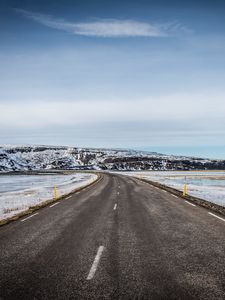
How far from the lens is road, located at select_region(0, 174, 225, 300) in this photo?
5.52 metres

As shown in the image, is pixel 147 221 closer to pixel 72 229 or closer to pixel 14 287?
pixel 72 229

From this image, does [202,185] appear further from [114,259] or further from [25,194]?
[114,259]

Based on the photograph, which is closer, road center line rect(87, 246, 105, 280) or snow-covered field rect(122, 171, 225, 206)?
road center line rect(87, 246, 105, 280)

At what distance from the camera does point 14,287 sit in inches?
225

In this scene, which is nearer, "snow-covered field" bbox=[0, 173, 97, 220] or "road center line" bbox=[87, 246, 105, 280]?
"road center line" bbox=[87, 246, 105, 280]

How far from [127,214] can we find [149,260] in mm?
7308

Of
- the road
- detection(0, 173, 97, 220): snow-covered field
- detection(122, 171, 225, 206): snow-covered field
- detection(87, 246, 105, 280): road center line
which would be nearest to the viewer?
the road

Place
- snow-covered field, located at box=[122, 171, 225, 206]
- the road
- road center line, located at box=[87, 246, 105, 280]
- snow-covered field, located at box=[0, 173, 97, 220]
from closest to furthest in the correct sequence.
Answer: the road → road center line, located at box=[87, 246, 105, 280] → snow-covered field, located at box=[0, 173, 97, 220] → snow-covered field, located at box=[122, 171, 225, 206]

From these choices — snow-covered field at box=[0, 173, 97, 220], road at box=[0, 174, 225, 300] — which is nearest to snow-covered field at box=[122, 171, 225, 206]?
road at box=[0, 174, 225, 300]

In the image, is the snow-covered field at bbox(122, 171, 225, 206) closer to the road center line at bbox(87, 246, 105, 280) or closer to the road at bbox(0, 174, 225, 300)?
the road at bbox(0, 174, 225, 300)

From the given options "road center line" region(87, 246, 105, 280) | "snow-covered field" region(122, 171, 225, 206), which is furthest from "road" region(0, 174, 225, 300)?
"snow-covered field" region(122, 171, 225, 206)

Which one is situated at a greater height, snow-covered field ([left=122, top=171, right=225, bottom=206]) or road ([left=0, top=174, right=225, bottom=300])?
road ([left=0, top=174, right=225, bottom=300])

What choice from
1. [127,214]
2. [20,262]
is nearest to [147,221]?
[127,214]

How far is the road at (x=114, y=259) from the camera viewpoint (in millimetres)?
5516
